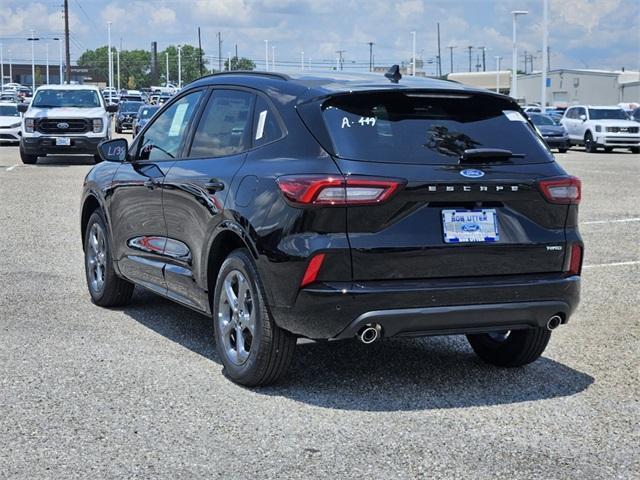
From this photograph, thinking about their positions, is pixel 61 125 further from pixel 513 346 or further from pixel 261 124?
pixel 513 346

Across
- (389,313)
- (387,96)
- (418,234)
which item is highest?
(387,96)

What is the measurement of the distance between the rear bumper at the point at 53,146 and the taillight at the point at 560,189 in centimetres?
2210

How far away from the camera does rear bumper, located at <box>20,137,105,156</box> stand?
26906 mm

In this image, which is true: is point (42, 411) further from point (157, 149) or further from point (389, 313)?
point (157, 149)

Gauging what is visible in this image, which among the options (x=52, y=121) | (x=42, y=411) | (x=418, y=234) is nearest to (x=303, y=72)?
(x=418, y=234)

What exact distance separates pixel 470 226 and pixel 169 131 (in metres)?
2.64

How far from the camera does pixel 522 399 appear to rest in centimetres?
591

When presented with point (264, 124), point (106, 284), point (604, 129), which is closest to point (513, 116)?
point (264, 124)

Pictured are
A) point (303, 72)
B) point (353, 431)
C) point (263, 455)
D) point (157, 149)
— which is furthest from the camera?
point (157, 149)

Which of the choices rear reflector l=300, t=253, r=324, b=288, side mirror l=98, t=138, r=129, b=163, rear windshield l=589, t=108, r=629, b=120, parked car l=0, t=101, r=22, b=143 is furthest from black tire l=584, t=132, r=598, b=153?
rear reflector l=300, t=253, r=324, b=288

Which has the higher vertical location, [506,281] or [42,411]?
[506,281]

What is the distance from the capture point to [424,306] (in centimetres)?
549

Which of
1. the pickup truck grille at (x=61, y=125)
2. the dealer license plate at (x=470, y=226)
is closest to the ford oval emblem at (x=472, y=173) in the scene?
the dealer license plate at (x=470, y=226)

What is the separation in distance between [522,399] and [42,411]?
257 centimetres
